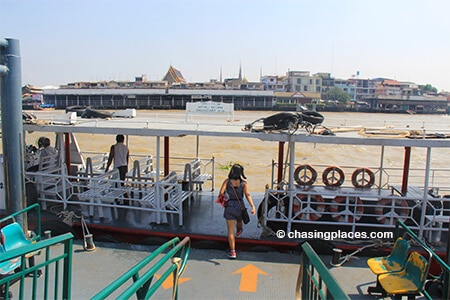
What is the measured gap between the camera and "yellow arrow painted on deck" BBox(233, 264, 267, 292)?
201 inches

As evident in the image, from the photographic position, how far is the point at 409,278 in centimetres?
432

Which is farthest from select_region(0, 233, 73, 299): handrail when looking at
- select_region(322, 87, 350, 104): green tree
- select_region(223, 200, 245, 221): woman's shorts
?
select_region(322, 87, 350, 104): green tree

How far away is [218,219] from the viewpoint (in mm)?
7258

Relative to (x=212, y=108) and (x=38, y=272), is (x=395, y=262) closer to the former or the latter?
(x=212, y=108)

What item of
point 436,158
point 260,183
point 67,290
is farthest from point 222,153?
point 67,290

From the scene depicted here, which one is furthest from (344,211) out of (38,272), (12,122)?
(12,122)

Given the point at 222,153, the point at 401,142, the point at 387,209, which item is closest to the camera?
the point at 401,142

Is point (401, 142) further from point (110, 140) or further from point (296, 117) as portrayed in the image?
point (110, 140)

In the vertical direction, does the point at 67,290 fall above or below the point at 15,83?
below

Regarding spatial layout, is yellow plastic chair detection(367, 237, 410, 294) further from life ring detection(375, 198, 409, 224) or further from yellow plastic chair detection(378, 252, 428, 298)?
life ring detection(375, 198, 409, 224)

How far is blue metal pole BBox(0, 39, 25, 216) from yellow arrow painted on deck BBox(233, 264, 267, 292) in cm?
322

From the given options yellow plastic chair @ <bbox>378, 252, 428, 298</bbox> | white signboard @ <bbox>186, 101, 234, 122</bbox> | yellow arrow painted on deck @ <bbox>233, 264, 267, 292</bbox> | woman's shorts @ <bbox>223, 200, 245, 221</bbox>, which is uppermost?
white signboard @ <bbox>186, 101, 234, 122</bbox>

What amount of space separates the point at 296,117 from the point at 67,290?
4213 mm

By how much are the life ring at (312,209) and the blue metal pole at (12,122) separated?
14.2 ft
